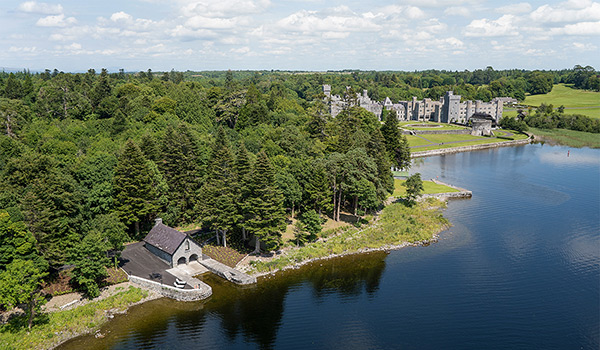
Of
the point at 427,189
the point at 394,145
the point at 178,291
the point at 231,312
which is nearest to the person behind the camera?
the point at 231,312

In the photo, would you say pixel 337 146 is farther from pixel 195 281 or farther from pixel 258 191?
pixel 195 281

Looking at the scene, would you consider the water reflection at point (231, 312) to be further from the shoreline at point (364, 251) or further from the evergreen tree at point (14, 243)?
the evergreen tree at point (14, 243)

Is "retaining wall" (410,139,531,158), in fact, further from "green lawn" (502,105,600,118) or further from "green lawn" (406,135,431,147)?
"green lawn" (502,105,600,118)

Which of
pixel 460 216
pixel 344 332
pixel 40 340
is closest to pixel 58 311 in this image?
pixel 40 340

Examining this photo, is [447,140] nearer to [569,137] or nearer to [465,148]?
[465,148]

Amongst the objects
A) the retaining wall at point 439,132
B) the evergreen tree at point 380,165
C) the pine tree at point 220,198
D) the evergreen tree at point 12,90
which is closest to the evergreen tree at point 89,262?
the pine tree at point 220,198

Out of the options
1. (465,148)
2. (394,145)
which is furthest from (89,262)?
(465,148)
